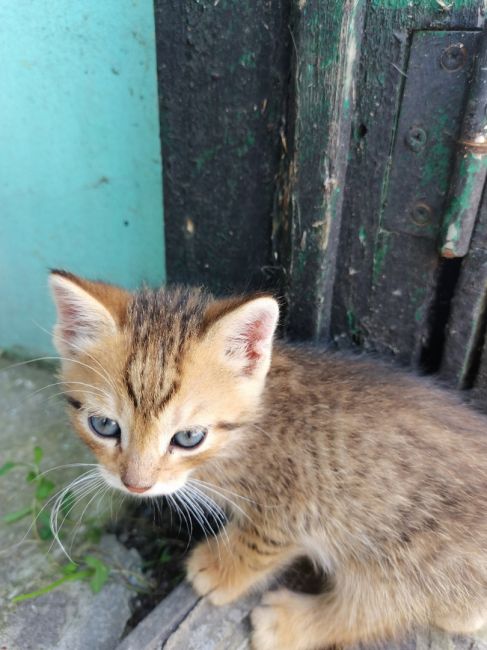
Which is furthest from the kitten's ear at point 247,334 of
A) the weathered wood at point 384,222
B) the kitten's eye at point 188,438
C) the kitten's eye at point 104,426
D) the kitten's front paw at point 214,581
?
the kitten's front paw at point 214,581

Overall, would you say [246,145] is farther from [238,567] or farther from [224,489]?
[238,567]

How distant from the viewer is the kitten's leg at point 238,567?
1.38 m

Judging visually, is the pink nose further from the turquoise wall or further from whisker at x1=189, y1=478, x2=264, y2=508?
the turquoise wall

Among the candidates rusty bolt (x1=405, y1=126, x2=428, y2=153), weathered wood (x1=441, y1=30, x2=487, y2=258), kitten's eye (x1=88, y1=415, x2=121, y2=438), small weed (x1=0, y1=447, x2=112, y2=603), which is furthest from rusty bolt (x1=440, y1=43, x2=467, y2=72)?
small weed (x1=0, y1=447, x2=112, y2=603)

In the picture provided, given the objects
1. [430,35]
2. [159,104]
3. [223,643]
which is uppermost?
[430,35]

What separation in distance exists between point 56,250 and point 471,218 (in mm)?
1408

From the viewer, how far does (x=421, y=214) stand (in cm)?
136

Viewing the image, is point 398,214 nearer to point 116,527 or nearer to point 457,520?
point 457,520

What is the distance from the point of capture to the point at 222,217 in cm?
163

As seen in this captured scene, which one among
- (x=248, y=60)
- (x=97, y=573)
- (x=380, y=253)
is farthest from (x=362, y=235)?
Result: (x=97, y=573)

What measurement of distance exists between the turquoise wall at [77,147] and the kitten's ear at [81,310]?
2.11 ft

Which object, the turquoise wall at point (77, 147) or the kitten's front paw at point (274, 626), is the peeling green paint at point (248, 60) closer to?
the turquoise wall at point (77, 147)

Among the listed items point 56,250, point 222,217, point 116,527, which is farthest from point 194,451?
point 56,250

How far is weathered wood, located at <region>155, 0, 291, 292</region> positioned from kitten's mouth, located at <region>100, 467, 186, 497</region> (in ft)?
2.17
